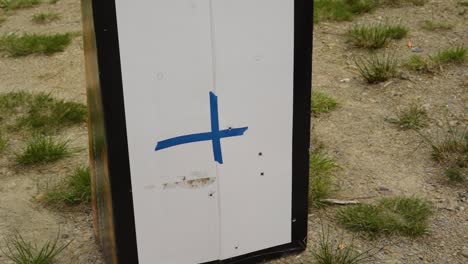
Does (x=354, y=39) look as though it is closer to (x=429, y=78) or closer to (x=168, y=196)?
(x=429, y=78)

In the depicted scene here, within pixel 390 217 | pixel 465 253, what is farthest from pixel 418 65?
pixel 465 253

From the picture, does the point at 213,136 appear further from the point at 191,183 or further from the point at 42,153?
the point at 42,153

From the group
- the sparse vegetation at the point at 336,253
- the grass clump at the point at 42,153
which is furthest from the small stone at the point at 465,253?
the grass clump at the point at 42,153

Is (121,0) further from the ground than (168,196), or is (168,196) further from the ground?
(121,0)

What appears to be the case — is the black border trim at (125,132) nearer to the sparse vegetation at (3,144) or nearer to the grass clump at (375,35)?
the sparse vegetation at (3,144)

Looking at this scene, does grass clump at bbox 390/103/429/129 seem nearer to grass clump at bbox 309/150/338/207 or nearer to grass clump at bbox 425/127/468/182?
grass clump at bbox 425/127/468/182

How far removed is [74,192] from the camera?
329 centimetres

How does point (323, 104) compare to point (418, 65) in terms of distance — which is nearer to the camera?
point (323, 104)

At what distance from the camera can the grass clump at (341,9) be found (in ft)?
17.7

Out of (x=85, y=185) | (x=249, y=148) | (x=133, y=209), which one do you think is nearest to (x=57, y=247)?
(x=85, y=185)

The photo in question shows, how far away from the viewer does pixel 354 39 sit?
4.91m

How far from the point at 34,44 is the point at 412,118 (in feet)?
9.25

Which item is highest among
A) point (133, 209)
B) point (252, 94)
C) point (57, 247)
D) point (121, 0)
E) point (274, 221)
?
point (121, 0)

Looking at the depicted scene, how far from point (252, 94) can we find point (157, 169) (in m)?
0.39
